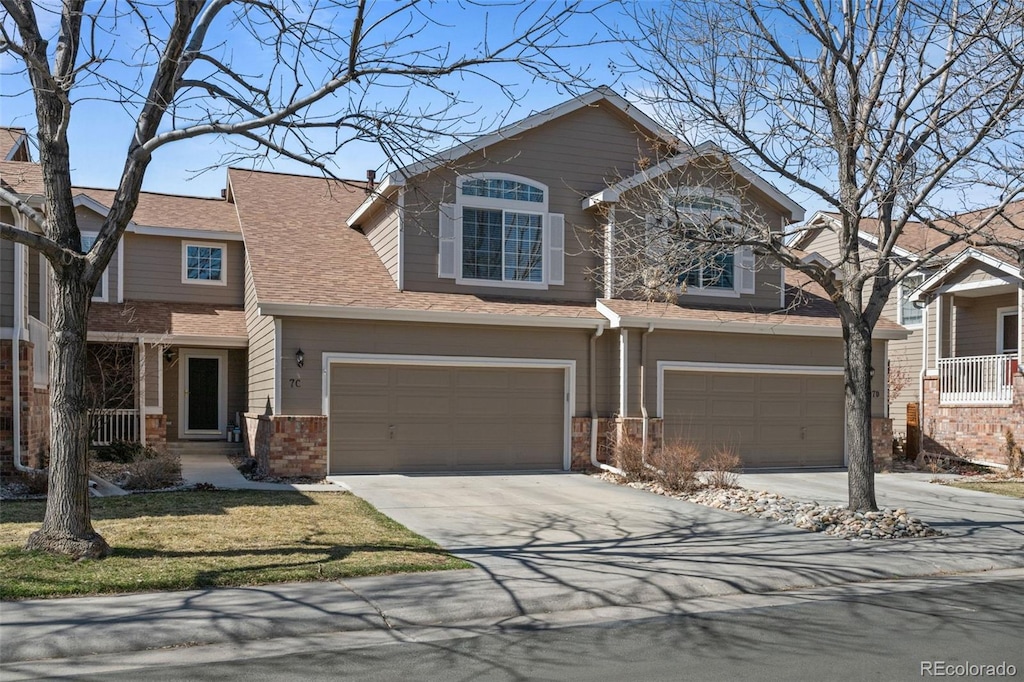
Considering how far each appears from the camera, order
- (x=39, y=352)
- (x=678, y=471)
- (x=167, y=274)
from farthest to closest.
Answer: (x=167, y=274) → (x=39, y=352) → (x=678, y=471)

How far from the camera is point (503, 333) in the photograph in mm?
17844

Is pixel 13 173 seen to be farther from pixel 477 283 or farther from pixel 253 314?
pixel 477 283

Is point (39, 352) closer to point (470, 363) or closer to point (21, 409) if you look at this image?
point (21, 409)

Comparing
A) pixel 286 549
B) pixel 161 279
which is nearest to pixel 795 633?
pixel 286 549

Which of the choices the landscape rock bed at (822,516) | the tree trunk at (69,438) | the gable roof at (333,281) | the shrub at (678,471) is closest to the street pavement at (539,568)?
the landscape rock bed at (822,516)

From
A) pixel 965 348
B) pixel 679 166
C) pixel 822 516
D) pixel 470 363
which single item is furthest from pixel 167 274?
pixel 965 348

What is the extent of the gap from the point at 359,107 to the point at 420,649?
5235mm

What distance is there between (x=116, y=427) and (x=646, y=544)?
12894 mm

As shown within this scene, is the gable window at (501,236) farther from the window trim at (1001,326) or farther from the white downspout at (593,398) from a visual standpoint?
the window trim at (1001,326)

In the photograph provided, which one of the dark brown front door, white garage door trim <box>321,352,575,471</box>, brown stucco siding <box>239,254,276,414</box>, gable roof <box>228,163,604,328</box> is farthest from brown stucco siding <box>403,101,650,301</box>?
the dark brown front door

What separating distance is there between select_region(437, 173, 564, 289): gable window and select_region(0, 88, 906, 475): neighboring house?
0.14 feet

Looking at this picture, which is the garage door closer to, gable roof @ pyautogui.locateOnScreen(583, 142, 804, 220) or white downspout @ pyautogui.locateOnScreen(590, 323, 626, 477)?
white downspout @ pyautogui.locateOnScreen(590, 323, 626, 477)

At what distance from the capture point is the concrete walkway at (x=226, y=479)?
14867 millimetres

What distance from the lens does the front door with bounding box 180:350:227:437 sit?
2158cm
